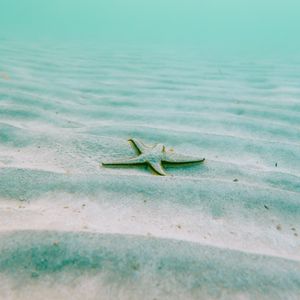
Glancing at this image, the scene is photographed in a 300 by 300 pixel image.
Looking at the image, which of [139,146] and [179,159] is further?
[139,146]

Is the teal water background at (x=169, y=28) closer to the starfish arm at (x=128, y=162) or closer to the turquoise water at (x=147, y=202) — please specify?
the turquoise water at (x=147, y=202)

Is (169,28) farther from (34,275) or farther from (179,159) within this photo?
(34,275)

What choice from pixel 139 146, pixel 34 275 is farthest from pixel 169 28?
pixel 34 275

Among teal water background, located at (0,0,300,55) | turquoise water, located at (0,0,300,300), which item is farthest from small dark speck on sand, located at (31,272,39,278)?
teal water background, located at (0,0,300,55)

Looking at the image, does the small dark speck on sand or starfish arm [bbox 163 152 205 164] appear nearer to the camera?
the small dark speck on sand

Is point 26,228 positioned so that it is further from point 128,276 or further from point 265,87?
point 265,87

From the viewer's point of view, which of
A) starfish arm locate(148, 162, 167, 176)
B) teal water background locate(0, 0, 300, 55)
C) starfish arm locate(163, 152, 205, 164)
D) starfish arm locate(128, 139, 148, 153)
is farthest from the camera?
teal water background locate(0, 0, 300, 55)

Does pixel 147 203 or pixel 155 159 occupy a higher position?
pixel 155 159

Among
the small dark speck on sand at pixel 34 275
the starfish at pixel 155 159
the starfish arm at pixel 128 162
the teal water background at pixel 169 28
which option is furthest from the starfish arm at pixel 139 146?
the teal water background at pixel 169 28

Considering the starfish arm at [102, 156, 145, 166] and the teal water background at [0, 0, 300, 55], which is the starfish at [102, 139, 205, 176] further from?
the teal water background at [0, 0, 300, 55]
